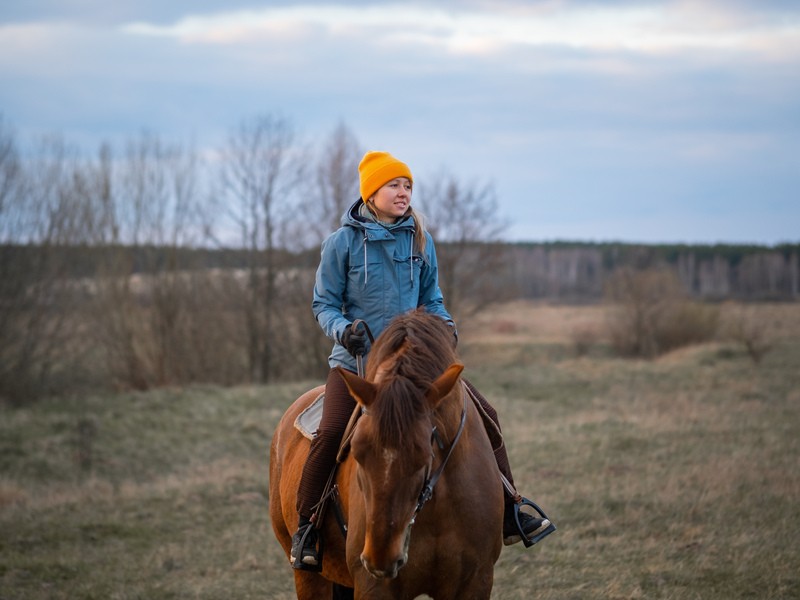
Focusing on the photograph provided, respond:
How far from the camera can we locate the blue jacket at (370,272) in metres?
4.18

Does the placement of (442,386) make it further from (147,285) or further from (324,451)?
(147,285)

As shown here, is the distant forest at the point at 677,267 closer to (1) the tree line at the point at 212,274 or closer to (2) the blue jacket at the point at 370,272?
(1) the tree line at the point at 212,274

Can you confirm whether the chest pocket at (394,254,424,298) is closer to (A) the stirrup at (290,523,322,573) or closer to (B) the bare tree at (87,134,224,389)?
(A) the stirrup at (290,523,322,573)

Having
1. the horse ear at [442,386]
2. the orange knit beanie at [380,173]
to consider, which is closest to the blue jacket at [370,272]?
the orange knit beanie at [380,173]

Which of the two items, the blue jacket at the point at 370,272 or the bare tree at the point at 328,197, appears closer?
the blue jacket at the point at 370,272

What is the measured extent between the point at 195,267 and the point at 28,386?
7030 millimetres

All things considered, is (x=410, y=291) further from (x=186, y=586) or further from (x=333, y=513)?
(x=186, y=586)

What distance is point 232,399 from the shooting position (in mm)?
19781

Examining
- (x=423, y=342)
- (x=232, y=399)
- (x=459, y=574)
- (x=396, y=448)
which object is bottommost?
(x=232, y=399)

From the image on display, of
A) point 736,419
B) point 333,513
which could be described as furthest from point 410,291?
point 736,419

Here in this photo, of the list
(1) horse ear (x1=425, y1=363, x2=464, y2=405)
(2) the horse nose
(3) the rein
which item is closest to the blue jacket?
(3) the rein

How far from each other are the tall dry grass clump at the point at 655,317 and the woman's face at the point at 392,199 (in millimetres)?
29271

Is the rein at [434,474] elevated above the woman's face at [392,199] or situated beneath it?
situated beneath

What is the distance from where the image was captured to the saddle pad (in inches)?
180
